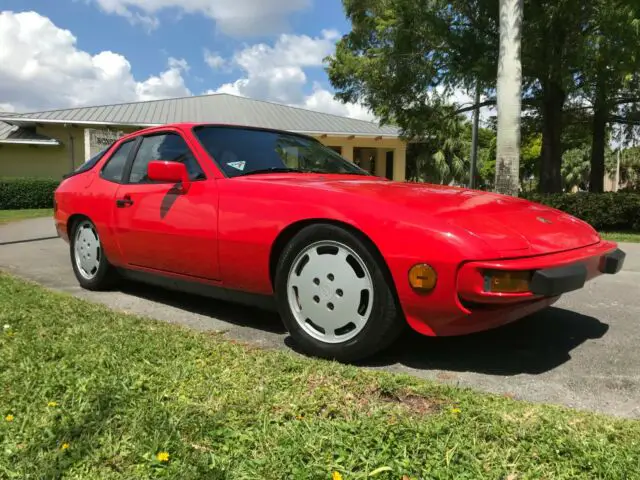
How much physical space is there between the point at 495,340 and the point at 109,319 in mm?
2569

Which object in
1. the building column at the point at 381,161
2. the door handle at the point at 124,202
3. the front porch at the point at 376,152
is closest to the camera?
the door handle at the point at 124,202

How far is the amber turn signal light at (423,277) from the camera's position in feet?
8.55

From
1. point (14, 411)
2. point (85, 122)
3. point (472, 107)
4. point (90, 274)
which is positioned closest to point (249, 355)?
point (14, 411)

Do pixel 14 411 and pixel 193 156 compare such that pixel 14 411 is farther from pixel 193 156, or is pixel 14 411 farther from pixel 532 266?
pixel 532 266

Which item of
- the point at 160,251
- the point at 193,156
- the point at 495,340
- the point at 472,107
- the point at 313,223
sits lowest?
the point at 495,340

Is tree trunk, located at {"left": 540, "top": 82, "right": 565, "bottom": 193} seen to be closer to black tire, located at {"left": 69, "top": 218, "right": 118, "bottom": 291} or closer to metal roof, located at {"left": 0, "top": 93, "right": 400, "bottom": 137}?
metal roof, located at {"left": 0, "top": 93, "right": 400, "bottom": 137}

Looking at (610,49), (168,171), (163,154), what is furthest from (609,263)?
(610,49)

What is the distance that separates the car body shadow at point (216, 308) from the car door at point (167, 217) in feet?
1.66

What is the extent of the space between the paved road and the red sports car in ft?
1.02

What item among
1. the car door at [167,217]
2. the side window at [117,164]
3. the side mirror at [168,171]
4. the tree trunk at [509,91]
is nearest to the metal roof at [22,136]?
the tree trunk at [509,91]

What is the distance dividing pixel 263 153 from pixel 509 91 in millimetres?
7033

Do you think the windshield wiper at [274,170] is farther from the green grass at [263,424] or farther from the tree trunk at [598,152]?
the tree trunk at [598,152]

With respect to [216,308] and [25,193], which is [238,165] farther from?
[25,193]

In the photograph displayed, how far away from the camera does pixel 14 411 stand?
2.30m
